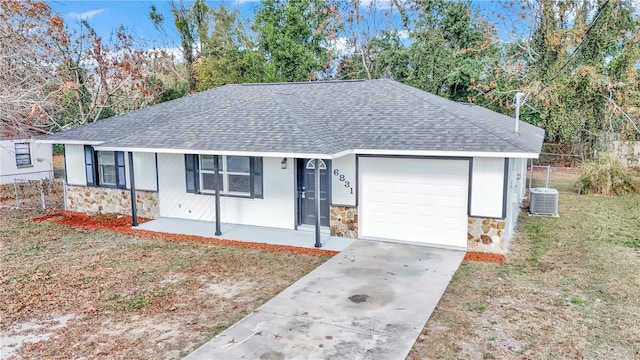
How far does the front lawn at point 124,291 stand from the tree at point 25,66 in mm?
3375

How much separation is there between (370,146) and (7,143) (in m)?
18.0

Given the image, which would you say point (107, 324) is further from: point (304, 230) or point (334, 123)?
point (334, 123)

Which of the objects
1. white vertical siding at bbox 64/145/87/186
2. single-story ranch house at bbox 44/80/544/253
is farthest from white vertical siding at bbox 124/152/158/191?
white vertical siding at bbox 64/145/87/186

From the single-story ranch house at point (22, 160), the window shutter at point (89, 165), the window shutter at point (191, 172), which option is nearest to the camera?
the window shutter at point (191, 172)

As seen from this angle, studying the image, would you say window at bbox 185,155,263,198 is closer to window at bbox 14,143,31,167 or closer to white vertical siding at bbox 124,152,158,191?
white vertical siding at bbox 124,152,158,191

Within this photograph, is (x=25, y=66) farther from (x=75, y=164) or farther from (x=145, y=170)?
(x=145, y=170)

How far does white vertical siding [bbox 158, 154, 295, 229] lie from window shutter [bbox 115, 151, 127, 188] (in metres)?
1.42

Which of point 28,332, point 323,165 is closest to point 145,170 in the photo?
point 323,165

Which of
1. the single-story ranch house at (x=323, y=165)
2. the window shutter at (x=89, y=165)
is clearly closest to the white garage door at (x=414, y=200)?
the single-story ranch house at (x=323, y=165)

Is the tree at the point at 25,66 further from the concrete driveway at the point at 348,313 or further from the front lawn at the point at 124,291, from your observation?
the concrete driveway at the point at 348,313

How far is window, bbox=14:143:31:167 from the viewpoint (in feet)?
66.2

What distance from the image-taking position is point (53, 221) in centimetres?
1333

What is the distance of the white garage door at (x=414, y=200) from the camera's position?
390 inches

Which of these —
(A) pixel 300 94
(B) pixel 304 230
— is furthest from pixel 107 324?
(A) pixel 300 94
